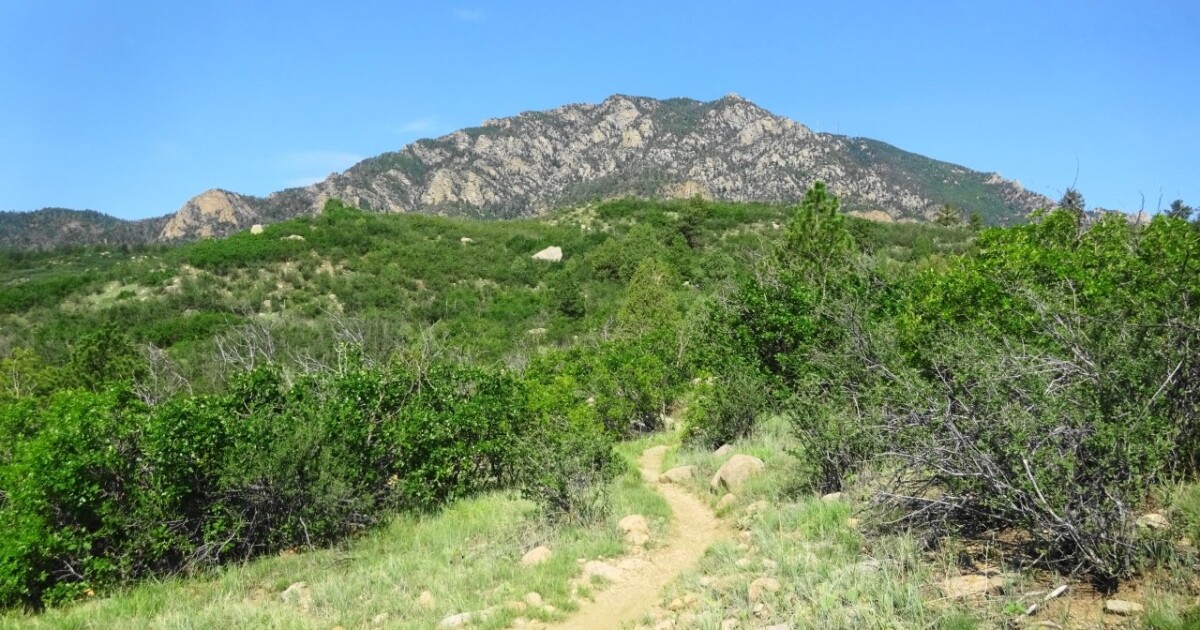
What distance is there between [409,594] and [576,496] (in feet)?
9.55

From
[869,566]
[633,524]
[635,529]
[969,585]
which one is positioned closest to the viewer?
[969,585]

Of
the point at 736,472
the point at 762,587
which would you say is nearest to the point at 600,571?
the point at 762,587

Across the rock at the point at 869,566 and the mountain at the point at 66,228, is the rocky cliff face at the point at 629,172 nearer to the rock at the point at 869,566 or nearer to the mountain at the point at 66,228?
the mountain at the point at 66,228

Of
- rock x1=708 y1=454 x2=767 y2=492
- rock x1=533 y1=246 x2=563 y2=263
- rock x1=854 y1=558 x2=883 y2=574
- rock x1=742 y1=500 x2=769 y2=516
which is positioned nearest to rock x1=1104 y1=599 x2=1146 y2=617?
rock x1=854 y1=558 x2=883 y2=574

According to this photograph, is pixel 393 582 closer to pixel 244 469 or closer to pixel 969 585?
pixel 244 469

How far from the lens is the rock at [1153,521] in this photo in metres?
4.77

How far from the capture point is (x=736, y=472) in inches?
392

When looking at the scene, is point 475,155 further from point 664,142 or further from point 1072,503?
point 1072,503

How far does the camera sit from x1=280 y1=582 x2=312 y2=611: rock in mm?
6846

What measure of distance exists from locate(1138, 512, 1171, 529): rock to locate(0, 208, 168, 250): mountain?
463ft

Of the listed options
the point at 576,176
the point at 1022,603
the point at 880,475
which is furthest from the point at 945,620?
the point at 576,176

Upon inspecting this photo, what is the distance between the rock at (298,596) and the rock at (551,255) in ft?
155

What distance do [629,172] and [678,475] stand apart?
4509 inches

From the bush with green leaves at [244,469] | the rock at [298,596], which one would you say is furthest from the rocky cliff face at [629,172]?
the rock at [298,596]
